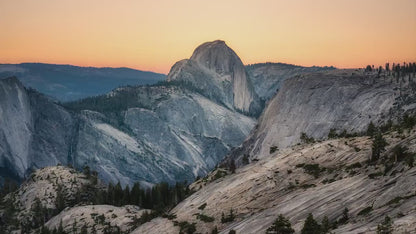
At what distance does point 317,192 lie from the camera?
57406 millimetres

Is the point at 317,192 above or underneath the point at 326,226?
underneath

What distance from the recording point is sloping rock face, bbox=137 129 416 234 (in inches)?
1666

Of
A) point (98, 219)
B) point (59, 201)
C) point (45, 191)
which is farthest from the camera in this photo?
point (45, 191)

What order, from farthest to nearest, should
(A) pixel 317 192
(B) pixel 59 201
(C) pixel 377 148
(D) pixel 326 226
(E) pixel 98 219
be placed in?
(B) pixel 59 201 → (E) pixel 98 219 → (C) pixel 377 148 → (A) pixel 317 192 → (D) pixel 326 226

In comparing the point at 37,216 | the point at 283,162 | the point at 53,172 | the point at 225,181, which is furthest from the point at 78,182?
the point at 283,162

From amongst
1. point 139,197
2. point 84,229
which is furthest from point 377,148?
point 139,197

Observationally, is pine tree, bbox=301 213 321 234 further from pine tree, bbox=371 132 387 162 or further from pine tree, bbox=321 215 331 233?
pine tree, bbox=371 132 387 162

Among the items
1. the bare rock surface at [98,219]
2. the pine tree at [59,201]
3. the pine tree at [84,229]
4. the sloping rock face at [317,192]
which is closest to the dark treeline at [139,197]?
the bare rock surface at [98,219]

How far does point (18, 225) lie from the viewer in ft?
466

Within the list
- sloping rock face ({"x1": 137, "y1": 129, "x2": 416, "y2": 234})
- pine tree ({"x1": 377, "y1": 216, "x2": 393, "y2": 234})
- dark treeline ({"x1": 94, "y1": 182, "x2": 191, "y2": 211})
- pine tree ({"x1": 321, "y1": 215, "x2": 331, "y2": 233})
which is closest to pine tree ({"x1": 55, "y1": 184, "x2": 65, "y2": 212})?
dark treeline ({"x1": 94, "y1": 182, "x2": 191, "y2": 211})

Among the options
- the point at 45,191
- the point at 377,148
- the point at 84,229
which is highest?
the point at 377,148

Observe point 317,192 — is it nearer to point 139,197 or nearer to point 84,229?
point 84,229

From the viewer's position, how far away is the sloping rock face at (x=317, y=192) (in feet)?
139

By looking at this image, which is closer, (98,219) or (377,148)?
(377,148)
